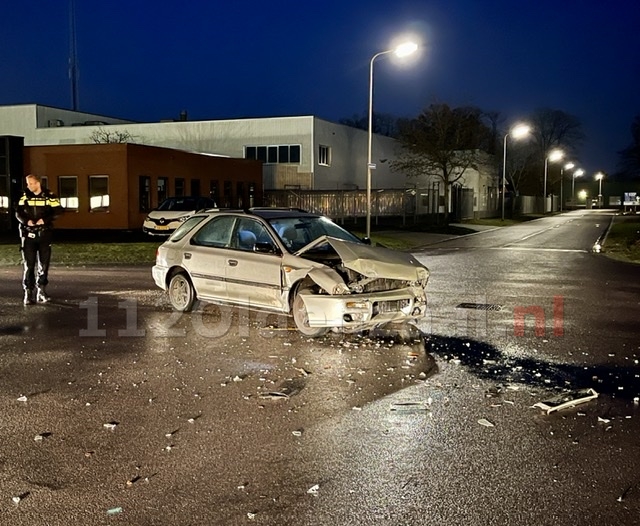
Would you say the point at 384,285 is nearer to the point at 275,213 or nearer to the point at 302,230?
the point at 302,230

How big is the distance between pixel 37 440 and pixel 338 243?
4766mm

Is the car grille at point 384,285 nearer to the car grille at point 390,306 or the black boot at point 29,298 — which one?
the car grille at point 390,306

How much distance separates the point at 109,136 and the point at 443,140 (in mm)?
24539

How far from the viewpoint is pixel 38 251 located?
11984mm

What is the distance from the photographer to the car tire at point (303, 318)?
348 inches

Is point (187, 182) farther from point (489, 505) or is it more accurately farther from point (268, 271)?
point (489, 505)

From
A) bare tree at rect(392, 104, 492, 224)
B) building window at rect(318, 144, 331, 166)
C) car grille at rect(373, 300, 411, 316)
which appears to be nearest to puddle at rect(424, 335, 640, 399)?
car grille at rect(373, 300, 411, 316)

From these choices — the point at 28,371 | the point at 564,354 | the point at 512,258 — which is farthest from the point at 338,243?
the point at 512,258

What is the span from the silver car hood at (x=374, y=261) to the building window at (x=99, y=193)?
990 inches

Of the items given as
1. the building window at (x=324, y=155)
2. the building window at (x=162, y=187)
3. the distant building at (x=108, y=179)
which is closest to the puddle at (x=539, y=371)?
the distant building at (x=108, y=179)

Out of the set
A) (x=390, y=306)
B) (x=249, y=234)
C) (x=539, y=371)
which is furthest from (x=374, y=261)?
(x=539, y=371)

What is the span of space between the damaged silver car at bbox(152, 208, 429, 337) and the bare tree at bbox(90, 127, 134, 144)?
41973 millimetres

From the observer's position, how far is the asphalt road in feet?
13.6

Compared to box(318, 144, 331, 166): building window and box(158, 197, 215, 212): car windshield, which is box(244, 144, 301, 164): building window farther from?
box(158, 197, 215, 212): car windshield
